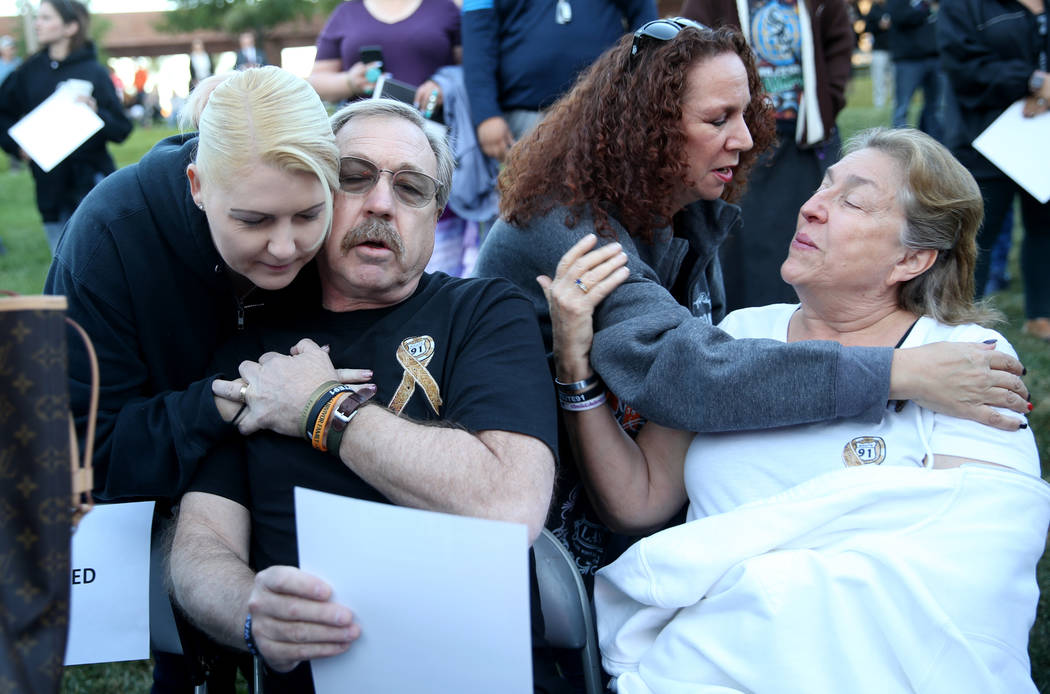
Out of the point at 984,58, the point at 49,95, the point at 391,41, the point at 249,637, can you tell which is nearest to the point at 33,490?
the point at 249,637

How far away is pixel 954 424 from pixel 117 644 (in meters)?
1.87

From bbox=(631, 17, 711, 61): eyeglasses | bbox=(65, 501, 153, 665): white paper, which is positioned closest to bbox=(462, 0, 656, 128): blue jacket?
bbox=(631, 17, 711, 61): eyeglasses

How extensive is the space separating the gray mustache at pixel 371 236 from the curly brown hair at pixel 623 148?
1.57ft

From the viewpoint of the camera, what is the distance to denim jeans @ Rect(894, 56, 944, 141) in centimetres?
866

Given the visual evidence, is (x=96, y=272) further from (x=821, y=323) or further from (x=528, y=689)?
(x=821, y=323)

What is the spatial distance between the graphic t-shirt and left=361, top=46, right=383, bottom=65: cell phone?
1.73 m

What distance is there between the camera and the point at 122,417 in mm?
1999

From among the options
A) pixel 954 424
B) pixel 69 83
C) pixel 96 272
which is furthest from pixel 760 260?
pixel 69 83

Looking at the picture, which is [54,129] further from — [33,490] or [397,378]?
[33,490]

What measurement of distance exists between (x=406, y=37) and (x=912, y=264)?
2.97 m

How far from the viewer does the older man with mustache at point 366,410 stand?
182 centimetres

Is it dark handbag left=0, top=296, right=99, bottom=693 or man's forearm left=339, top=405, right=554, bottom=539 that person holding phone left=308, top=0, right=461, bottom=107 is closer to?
man's forearm left=339, top=405, right=554, bottom=539

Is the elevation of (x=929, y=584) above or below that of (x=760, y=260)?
above

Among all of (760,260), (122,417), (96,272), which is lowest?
(760,260)
